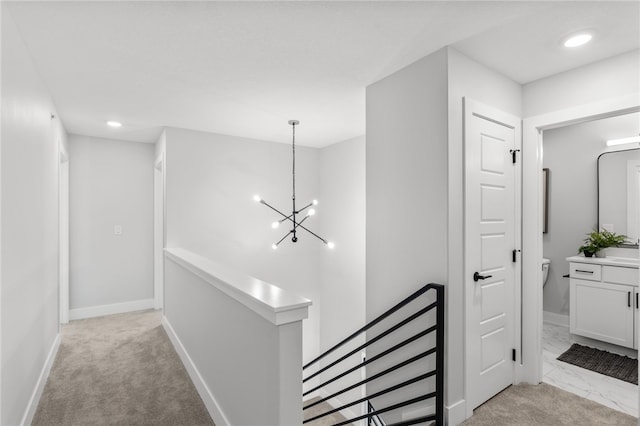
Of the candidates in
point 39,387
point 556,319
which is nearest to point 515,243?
point 556,319

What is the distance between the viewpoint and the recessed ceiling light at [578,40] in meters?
1.90

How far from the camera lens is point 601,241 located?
11.5 feet

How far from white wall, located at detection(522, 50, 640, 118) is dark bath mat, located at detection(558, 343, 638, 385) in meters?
2.25

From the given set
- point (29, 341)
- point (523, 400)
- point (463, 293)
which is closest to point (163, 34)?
point (29, 341)

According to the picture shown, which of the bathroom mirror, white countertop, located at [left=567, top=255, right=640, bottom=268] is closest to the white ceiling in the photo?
the bathroom mirror

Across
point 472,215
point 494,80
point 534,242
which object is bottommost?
point 534,242

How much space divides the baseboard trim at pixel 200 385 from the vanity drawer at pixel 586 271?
3.65 m

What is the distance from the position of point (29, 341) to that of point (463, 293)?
2.78 m

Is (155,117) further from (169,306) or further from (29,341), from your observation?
(29,341)

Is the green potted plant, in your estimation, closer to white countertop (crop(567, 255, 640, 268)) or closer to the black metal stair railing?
white countertop (crop(567, 255, 640, 268))

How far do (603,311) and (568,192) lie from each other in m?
1.40

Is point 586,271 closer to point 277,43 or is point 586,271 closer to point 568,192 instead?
point 568,192

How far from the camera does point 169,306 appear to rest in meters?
3.58

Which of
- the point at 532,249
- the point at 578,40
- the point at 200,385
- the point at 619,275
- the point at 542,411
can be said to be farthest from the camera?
the point at 619,275
